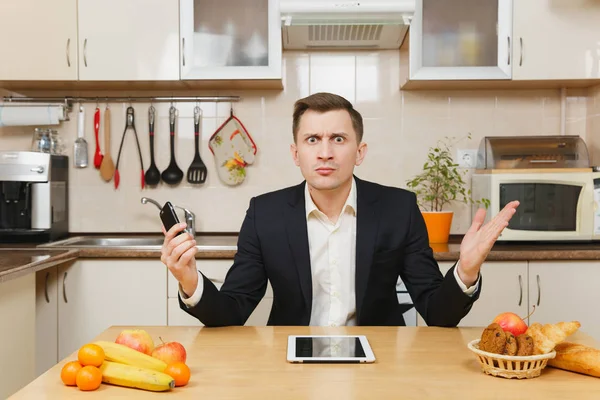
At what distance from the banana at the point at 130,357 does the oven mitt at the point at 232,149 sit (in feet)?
7.07

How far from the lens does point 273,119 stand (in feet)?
11.2

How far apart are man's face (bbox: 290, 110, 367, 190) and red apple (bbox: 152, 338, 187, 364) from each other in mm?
750

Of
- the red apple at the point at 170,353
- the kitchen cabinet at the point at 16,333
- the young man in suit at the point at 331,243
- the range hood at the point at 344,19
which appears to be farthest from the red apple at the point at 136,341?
the range hood at the point at 344,19

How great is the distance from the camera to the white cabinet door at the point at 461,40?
3.00m

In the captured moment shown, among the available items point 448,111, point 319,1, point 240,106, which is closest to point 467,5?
point 448,111

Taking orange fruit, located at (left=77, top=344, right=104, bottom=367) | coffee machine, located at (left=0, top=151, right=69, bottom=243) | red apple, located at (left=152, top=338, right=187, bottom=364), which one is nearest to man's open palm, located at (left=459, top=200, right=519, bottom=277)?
red apple, located at (left=152, top=338, right=187, bottom=364)

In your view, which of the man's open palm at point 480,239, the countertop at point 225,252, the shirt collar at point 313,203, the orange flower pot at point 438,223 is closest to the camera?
the man's open palm at point 480,239

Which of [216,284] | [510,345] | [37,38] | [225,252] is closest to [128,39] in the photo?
[37,38]

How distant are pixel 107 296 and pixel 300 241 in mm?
1221

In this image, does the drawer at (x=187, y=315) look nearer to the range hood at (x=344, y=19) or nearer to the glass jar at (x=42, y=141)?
the glass jar at (x=42, y=141)

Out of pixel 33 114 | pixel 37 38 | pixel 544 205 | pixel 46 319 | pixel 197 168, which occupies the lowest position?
pixel 46 319

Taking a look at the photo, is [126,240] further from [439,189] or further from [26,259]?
[439,189]

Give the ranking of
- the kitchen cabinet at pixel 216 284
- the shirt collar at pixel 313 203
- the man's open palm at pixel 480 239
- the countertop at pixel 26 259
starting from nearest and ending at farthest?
the man's open palm at pixel 480 239 < the shirt collar at pixel 313 203 < the countertop at pixel 26 259 < the kitchen cabinet at pixel 216 284

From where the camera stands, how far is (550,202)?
2.95 meters
